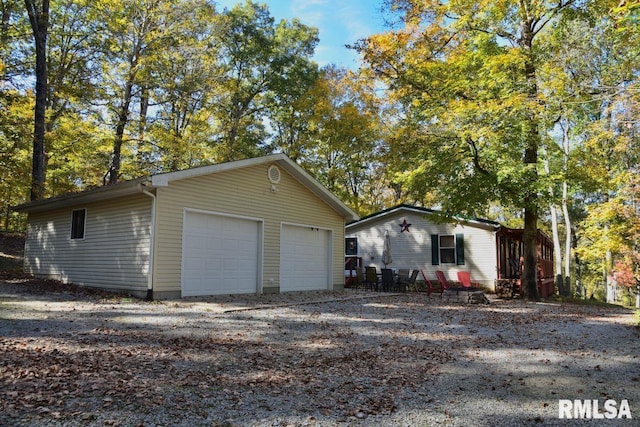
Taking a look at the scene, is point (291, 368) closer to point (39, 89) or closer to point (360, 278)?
point (360, 278)

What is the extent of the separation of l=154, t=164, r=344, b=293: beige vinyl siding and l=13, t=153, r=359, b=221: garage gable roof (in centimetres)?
22

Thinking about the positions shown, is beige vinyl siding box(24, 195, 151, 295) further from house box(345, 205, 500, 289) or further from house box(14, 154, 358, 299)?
house box(345, 205, 500, 289)

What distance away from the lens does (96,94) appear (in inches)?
787

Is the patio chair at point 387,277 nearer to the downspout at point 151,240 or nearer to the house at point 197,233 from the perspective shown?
the house at point 197,233

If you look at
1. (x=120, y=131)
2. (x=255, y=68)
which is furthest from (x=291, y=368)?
(x=255, y=68)

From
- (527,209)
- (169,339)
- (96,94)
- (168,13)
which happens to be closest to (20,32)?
(96,94)

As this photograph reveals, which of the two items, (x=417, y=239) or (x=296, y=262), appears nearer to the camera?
(x=296, y=262)

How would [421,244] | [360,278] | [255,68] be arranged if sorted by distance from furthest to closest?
1. [255,68]
2. [421,244]
3. [360,278]

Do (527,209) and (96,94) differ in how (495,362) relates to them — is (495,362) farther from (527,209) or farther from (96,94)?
(96,94)

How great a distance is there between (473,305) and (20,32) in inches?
768

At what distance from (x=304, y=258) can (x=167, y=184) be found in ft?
18.6

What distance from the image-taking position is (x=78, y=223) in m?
12.6

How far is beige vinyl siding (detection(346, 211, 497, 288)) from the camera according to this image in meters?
18.0

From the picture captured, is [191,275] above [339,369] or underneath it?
above
